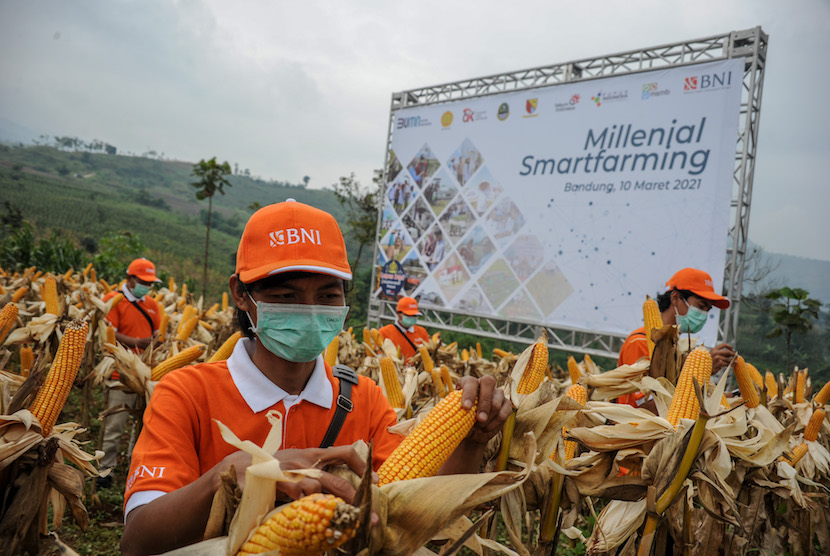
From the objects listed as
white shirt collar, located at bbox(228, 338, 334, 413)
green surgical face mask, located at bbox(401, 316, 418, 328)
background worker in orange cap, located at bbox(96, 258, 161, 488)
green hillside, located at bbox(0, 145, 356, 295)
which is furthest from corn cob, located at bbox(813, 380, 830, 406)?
green hillside, located at bbox(0, 145, 356, 295)

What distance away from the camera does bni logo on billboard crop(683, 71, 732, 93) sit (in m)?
8.49

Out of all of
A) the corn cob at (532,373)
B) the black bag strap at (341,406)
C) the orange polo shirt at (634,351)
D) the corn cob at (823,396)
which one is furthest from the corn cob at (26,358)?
the corn cob at (823,396)

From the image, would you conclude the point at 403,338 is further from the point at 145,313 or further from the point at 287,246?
the point at 287,246

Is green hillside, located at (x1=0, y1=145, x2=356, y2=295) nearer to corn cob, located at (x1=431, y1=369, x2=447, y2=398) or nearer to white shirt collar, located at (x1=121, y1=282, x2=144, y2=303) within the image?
white shirt collar, located at (x1=121, y1=282, x2=144, y2=303)

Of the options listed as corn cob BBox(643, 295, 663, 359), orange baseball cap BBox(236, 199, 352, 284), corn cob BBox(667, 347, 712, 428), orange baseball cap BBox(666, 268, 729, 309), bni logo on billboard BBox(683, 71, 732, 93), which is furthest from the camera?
bni logo on billboard BBox(683, 71, 732, 93)

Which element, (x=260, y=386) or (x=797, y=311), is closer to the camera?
(x=260, y=386)

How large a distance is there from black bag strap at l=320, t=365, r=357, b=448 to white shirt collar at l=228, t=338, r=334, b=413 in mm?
49

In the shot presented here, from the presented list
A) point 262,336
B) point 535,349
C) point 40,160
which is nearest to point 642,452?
point 535,349

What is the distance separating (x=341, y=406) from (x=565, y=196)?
9672 millimetres

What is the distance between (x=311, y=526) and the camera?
0.85 meters

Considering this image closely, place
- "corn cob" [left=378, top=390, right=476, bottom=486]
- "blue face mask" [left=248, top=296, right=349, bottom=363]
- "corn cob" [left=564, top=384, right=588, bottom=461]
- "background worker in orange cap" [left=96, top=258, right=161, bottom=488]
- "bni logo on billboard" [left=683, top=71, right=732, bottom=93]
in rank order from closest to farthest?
"corn cob" [left=378, top=390, right=476, bottom=486], "blue face mask" [left=248, top=296, right=349, bottom=363], "corn cob" [left=564, top=384, right=588, bottom=461], "background worker in orange cap" [left=96, top=258, right=161, bottom=488], "bni logo on billboard" [left=683, top=71, right=732, bottom=93]

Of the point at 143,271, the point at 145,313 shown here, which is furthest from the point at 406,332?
the point at 143,271

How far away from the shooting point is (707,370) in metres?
1.94

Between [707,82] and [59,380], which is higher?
[707,82]
